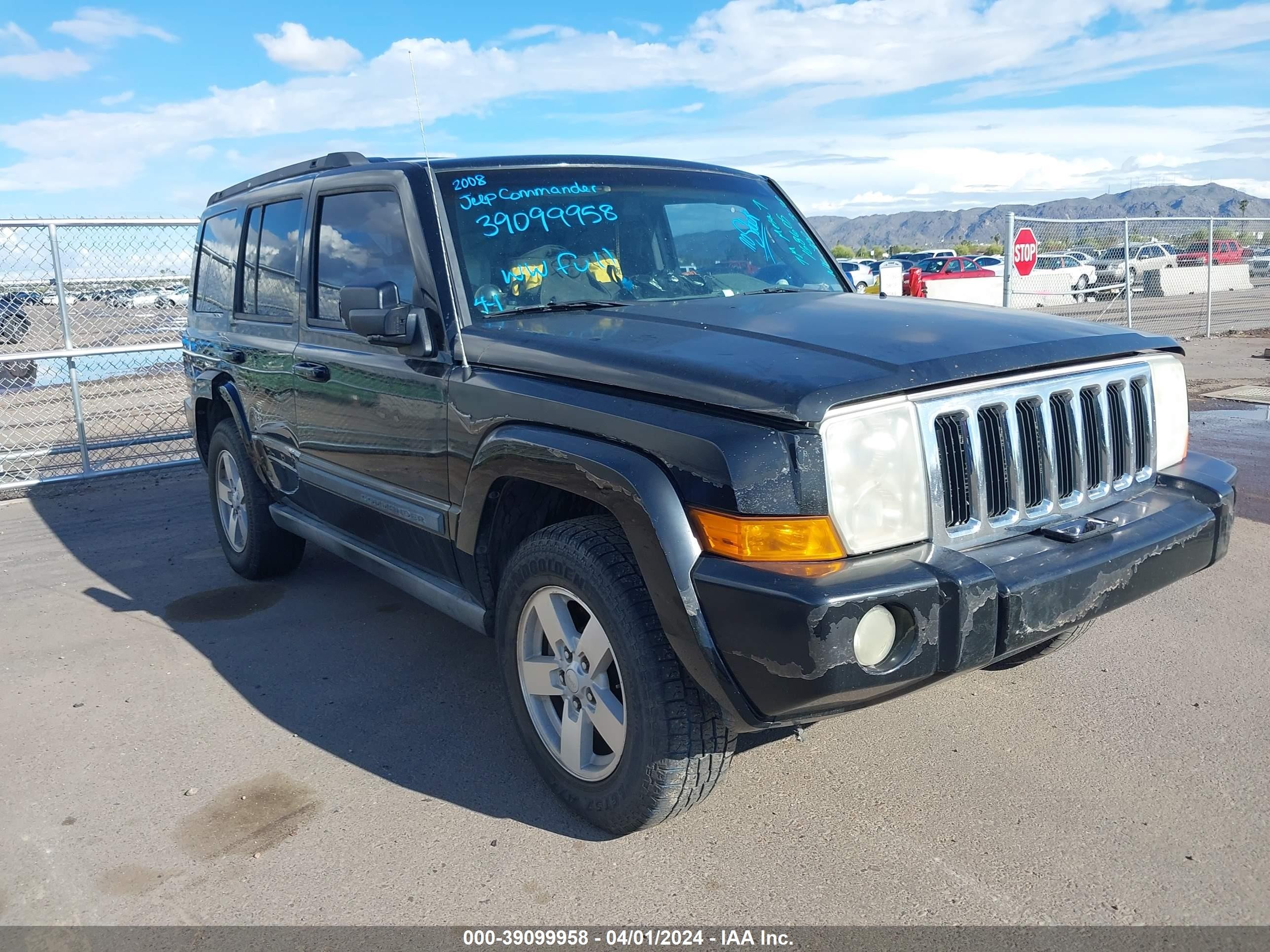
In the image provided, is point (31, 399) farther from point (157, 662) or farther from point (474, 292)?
point (474, 292)

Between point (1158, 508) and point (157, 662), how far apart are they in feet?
13.5

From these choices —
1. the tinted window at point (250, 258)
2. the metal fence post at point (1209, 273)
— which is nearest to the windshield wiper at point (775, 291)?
the tinted window at point (250, 258)

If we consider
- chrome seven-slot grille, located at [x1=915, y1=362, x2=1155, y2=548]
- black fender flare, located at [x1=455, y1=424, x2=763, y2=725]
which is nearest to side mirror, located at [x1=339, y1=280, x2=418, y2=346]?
black fender flare, located at [x1=455, y1=424, x2=763, y2=725]

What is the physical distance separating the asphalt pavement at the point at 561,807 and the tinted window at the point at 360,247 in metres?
1.62

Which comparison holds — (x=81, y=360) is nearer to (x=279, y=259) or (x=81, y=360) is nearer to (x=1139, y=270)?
(x=279, y=259)

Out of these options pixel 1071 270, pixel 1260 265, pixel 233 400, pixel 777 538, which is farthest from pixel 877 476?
pixel 1260 265

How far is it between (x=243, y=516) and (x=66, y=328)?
411cm

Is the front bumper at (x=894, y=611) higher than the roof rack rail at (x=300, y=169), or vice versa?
the roof rack rail at (x=300, y=169)

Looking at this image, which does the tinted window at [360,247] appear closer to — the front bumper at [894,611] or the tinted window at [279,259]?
the tinted window at [279,259]

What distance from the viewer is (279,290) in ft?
15.2

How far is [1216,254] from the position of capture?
21531 millimetres

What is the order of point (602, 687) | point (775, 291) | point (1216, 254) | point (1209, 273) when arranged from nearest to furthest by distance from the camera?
point (602, 687) < point (775, 291) < point (1209, 273) < point (1216, 254)

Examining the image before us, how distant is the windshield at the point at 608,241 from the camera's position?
3.52 metres

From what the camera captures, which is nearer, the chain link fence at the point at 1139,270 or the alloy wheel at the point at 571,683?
the alloy wheel at the point at 571,683
